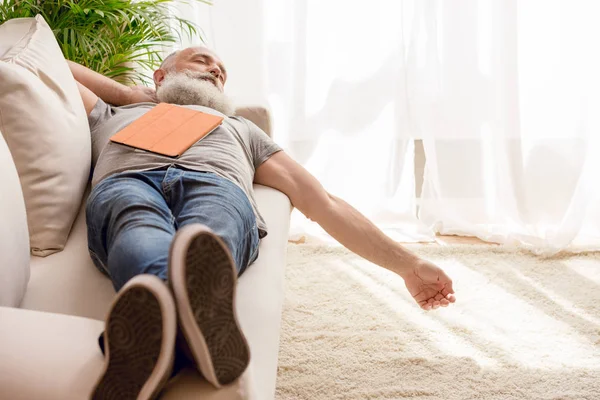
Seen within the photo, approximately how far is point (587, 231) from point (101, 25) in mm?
2083

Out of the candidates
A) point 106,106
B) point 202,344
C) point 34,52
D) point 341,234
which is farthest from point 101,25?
point 202,344

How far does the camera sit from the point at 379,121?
287 cm

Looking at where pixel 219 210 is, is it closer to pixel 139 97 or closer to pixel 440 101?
pixel 139 97

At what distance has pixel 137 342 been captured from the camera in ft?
3.12

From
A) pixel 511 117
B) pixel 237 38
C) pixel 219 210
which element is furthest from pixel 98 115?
pixel 511 117

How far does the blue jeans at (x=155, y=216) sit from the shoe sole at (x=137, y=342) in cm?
19

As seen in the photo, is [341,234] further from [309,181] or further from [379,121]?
[379,121]

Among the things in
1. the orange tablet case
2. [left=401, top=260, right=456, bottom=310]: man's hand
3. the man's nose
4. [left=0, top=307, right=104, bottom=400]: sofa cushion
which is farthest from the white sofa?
the man's nose

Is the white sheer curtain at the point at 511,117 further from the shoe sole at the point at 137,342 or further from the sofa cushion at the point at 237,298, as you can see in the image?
the shoe sole at the point at 137,342

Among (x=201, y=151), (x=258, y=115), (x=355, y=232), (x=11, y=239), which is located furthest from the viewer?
(x=258, y=115)

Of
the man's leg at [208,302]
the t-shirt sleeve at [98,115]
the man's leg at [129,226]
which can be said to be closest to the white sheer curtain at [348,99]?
the t-shirt sleeve at [98,115]

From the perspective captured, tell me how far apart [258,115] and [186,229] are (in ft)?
4.33

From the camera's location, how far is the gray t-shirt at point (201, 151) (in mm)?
1686

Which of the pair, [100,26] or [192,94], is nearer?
[192,94]
